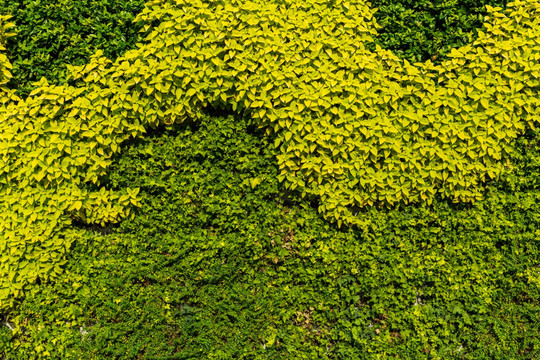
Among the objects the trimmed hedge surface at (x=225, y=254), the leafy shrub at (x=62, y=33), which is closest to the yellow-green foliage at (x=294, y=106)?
the trimmed hedge surface at (x=225, y=254)

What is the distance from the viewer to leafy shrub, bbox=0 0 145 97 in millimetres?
3848

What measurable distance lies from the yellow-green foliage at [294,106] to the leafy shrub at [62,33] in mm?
214

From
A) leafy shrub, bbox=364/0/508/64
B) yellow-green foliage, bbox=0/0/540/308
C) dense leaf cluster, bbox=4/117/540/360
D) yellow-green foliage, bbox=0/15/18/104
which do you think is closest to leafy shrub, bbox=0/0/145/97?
yellow-green foliage, bbox=0/15/18/104

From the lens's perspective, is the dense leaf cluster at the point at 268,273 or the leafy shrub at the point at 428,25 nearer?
the dense leaf cluster at the point at 268,273

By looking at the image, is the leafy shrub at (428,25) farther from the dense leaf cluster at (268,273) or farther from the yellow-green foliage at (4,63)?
the yellow-green foliage at (4,63)

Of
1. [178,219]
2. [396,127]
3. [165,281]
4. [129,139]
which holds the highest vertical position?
[396,127]

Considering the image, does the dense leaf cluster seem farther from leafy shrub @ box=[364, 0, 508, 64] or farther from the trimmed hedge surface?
leafy shrub @ box=[364, 0, 508, 64]

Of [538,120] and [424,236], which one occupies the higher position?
[538,120]

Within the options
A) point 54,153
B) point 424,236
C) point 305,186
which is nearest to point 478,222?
point 424,236

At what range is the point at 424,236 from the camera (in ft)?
12.9

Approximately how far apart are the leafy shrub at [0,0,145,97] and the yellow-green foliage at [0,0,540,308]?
214 mm

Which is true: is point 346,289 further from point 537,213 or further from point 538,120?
point 538,120

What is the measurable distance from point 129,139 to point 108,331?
169 cm

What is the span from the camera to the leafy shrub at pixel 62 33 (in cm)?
385
